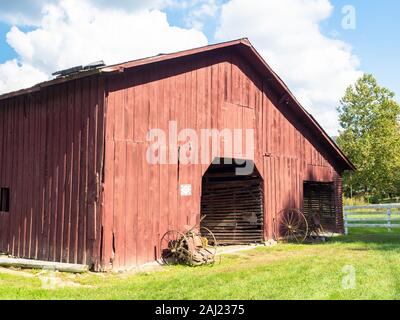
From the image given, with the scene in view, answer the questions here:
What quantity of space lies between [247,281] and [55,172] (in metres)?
5.75

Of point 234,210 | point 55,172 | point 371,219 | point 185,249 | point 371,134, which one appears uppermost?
point 371,134

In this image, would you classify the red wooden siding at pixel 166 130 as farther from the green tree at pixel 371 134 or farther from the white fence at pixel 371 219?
the green tree at pixel 371 134

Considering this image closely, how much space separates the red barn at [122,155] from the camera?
1037 cm

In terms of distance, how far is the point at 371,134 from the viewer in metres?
38.4

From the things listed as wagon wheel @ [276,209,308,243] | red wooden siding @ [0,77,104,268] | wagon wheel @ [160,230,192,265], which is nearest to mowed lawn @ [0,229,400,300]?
wagon wheel @ [160,230,192,265]

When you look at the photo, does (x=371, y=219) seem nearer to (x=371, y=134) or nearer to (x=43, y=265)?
(x=43, y=265)

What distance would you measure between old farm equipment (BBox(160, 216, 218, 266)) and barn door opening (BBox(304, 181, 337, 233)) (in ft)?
31.2

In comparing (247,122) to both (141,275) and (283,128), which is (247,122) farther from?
(141,275)

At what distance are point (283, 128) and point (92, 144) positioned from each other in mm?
8372

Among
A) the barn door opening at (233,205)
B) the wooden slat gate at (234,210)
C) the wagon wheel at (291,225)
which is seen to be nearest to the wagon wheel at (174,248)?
Answer: the barn door opening at (233,205)

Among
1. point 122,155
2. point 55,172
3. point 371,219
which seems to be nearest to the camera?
point 122,155

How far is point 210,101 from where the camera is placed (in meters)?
13.3

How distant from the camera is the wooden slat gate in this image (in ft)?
50.6

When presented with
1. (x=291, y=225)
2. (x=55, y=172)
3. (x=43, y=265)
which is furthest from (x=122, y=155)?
(x=291, y=225)
